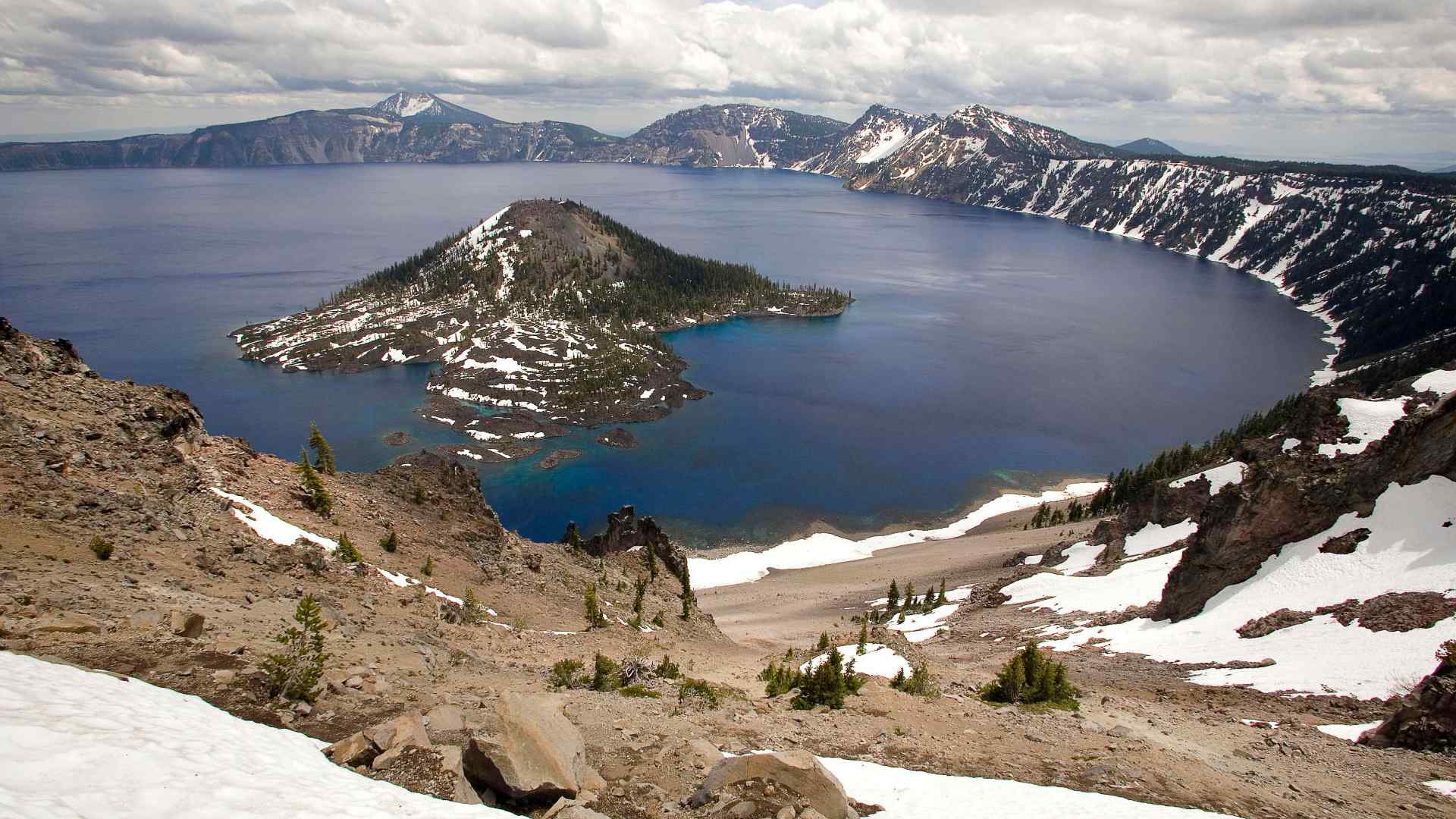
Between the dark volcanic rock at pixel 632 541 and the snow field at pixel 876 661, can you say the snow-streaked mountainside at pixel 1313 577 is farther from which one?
the dark volcanic rock at pixel 632 541

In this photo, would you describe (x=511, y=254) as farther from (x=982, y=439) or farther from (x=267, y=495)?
(x=267, y=495)

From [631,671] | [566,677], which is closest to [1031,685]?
[631,671]

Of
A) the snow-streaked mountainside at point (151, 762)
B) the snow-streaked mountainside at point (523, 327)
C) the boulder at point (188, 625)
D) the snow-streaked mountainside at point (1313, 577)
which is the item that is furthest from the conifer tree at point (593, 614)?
the snow-streaked mountainside at point (523, 327)

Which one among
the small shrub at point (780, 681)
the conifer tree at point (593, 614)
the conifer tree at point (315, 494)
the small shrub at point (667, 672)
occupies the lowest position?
the conifer tree at point (593, 614)

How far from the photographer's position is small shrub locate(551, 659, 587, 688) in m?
20.8

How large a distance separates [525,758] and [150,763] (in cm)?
539

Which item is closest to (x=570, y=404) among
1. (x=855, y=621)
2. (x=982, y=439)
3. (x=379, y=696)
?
(x=982, y=439)

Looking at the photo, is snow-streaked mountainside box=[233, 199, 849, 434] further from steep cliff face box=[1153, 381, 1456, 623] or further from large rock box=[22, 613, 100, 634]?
large rock box=[22, 613, 100, 634]

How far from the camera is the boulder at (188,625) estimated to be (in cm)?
1562

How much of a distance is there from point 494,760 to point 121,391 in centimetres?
2798

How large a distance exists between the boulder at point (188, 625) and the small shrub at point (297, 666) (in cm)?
163

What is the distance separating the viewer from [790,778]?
13.2m

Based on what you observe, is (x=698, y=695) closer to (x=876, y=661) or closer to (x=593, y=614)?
(x=593, y=614)

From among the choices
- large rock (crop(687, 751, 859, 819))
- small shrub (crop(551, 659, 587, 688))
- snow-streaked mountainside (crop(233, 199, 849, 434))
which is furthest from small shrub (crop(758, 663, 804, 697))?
snow-streaked mountainside (crop(233, 199, 849, 434))
